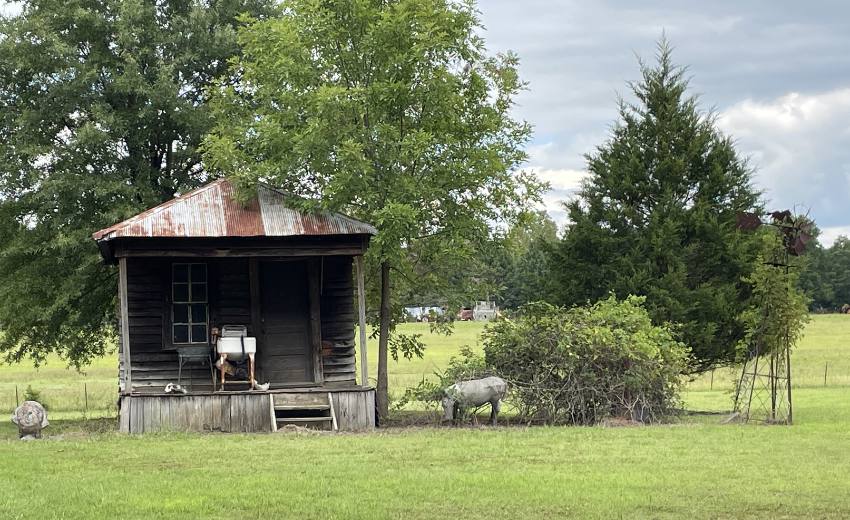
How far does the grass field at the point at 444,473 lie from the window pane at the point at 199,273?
430 centimetres

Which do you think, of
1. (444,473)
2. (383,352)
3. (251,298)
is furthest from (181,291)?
(444,473)

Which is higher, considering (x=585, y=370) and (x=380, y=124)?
(x=380, y=124)

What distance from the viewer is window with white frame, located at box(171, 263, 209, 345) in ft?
74.7

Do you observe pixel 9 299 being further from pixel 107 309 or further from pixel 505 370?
pixel 505 370

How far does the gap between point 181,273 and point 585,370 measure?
28.4 feet

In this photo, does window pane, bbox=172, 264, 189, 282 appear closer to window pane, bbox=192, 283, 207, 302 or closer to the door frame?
window pane, bbox=192, 283, 207, 302

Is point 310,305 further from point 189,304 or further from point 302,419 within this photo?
point 302,419

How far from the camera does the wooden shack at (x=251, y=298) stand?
Result: 20.8m

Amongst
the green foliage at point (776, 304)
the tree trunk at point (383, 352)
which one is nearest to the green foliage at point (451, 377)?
the tree trunk at point (383, 352)

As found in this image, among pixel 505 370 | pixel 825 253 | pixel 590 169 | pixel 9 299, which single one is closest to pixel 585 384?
pixel 505 370

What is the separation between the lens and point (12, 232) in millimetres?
27328

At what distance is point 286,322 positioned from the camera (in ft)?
75.6

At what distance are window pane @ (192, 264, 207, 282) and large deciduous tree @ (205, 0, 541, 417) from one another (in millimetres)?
1970

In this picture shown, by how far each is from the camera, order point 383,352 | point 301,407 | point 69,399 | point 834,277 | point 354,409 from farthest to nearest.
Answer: point 834,277
point 69,399
point 383,352
point 354,409
point 301,407
